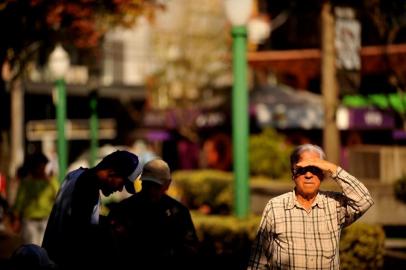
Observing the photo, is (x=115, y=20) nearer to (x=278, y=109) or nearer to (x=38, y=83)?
(x=278, y=109)

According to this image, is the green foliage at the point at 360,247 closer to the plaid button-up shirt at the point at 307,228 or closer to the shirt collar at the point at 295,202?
the plaid button-up shirt at the point at 307,228

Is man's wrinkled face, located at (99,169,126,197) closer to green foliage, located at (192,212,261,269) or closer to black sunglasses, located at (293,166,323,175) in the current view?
black sunglasses, located at (293,166,323,175)

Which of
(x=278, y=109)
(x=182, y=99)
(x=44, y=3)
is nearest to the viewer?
(x=44, y=3)

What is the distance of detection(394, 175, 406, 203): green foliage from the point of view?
16.8 metres

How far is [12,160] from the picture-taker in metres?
32.7

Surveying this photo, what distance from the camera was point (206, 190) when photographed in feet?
64.9

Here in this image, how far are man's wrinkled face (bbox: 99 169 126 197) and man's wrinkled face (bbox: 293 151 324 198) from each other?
107cm

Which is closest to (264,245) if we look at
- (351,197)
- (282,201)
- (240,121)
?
(282,201)

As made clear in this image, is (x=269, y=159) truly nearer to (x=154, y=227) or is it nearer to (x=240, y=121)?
(x=240, y=121)

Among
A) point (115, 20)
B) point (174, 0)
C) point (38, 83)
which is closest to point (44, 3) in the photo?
point (115, 20)

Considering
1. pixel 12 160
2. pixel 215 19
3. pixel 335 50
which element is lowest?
pixel 12 160

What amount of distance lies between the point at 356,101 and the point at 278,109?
344 centimetres

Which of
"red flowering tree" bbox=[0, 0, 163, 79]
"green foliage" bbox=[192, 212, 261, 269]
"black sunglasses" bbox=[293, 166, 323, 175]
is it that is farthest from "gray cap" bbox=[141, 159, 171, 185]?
"red flowering tree" bbox=[0, 0, 163, 79]

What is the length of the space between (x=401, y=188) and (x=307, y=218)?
37.5ft
